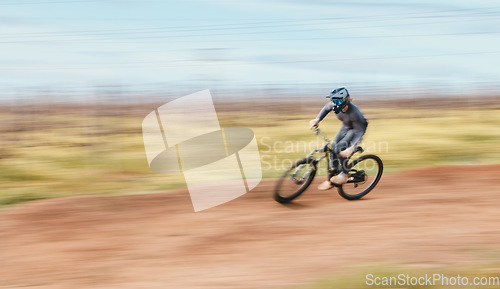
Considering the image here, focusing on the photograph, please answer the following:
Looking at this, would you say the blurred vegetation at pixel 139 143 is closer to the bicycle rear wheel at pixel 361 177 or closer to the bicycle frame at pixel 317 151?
the bicycle rear wheel at pixel 361 177

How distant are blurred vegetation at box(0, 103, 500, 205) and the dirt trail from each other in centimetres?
272

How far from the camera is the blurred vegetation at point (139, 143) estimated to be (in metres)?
14.1

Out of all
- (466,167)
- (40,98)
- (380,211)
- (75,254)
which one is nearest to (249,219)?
(380,211)

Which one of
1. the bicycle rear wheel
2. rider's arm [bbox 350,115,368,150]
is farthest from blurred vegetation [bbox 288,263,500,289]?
the bicycle rear wheel

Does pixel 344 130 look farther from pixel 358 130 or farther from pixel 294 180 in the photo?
pixel 294 180

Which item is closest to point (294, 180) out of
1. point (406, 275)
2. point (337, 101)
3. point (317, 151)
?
point (317, 151)

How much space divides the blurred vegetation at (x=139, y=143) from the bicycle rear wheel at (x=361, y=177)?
3401mm

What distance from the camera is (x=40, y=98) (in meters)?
26.2

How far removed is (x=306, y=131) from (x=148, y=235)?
15.3 m

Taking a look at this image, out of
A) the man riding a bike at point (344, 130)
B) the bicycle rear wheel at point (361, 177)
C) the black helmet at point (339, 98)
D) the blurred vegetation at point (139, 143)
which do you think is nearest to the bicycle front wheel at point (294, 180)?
the man riding a bike at point (344, 130)

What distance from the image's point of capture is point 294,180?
9.05 m

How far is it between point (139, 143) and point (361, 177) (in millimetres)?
13645

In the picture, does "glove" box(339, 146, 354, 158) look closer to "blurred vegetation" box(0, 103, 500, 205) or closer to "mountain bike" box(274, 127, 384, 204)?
"mountain bike" box(274, 127, 384, 204)

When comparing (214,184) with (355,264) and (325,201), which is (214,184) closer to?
(325,201)
